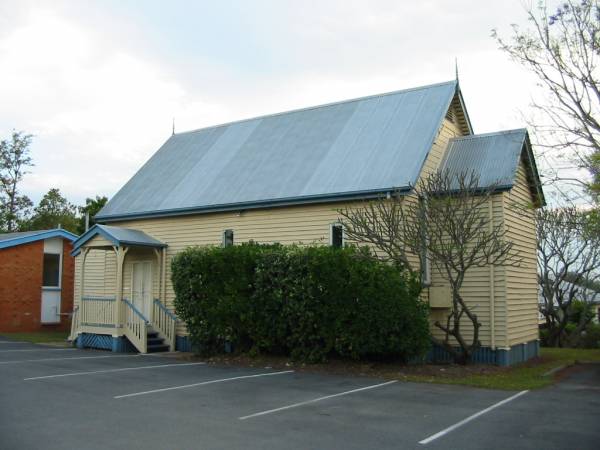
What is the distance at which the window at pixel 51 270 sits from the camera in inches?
1115

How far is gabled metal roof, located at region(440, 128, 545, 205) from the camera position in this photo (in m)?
17.6

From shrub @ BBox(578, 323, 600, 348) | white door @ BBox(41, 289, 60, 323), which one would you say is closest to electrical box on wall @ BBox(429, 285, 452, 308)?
shrub @ BBox(578, 323, 600, 348)

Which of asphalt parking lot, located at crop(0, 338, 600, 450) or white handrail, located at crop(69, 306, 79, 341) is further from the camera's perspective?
white handrail, located at crop(69, 306, 79, 341)

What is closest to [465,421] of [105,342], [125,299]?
[125,299]

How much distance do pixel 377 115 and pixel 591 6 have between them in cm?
786

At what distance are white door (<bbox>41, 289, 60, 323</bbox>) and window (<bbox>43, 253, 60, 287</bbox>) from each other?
0.51 m

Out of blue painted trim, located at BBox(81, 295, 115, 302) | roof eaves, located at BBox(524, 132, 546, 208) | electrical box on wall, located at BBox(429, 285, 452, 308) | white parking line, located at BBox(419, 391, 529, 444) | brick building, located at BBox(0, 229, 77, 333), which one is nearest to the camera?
white parking line, located at BBox(419, 391, 529, 444)

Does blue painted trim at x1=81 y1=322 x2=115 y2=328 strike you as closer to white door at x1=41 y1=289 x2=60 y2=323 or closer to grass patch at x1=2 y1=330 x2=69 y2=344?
grass patch at x1=2 y1=330 x2=69 y2=344

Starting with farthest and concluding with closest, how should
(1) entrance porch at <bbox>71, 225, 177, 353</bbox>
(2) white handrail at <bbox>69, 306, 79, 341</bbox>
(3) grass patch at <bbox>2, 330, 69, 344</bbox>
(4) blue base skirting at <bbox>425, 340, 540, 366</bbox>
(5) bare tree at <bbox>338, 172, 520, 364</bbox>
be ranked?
(3) grass patch at <bbox>2, 330, 69, 344</bbox> < (2) white handrail at <bbox>69, 306, 79, 341</bbox> < (1) entrance porch at <bbox>71, 225, 177, 353</bbox> < (4) blue base skirting at <bbox>425, 340, 540, 366</bbox> < (5) bare tree at <bbox>338, 172, 520, 364</bbox>

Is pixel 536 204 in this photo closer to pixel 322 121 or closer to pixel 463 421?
pixel 322 121

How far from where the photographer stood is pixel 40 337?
24.8 metres

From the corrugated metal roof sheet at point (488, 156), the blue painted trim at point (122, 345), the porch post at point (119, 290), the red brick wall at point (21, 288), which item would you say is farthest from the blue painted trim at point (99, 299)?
the corrugated metal roof sheet at point (488, 156)

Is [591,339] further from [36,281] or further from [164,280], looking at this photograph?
[36,281]

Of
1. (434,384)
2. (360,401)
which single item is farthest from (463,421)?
(434,384)
